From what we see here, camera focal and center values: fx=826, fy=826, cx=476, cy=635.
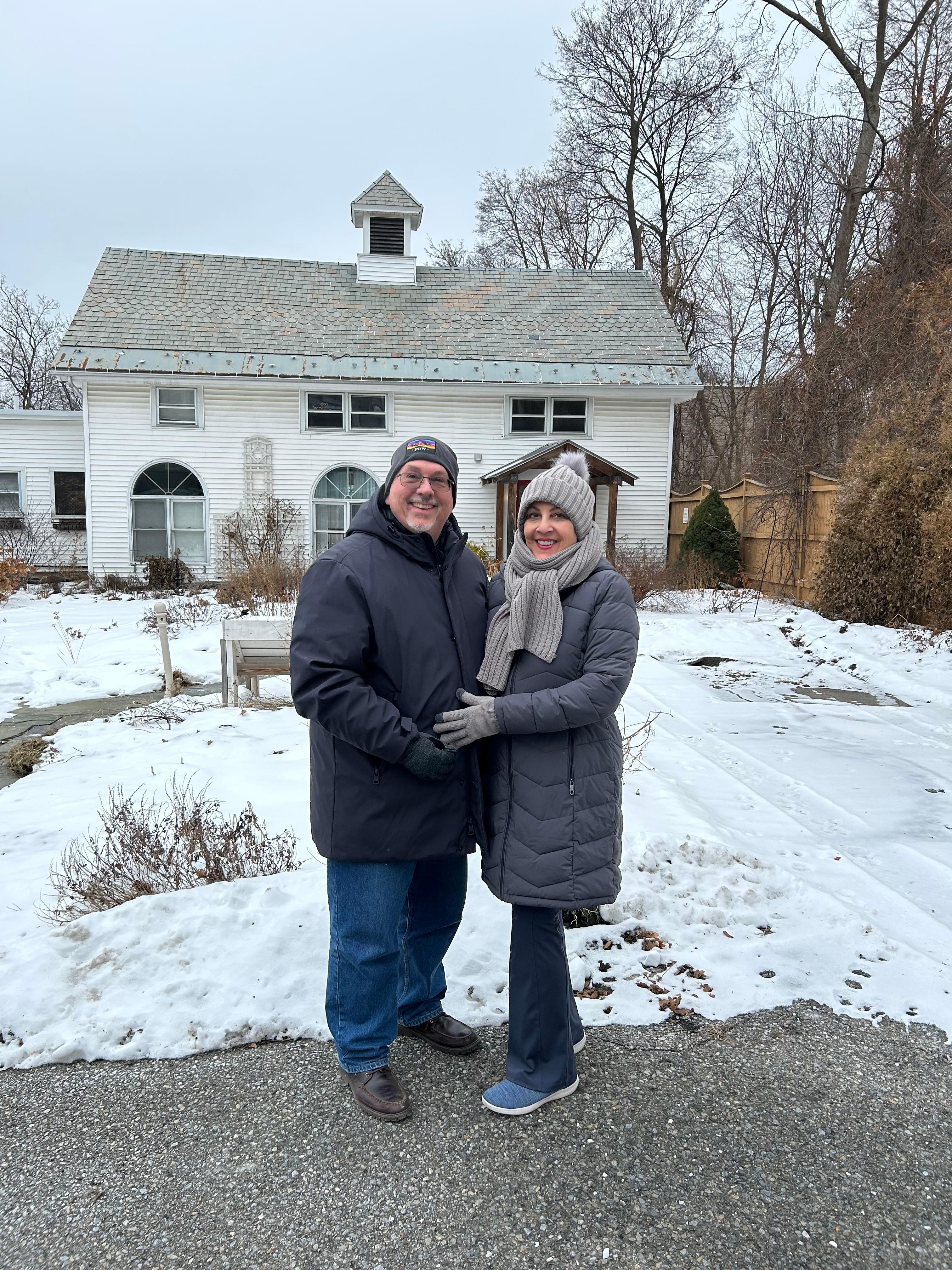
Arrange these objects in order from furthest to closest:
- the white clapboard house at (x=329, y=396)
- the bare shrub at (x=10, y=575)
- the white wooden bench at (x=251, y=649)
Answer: the white clapboard house at (x=329, y=396), the bare shrub at (x=10, y=575), the white wooden bench at (x=251, y=649)

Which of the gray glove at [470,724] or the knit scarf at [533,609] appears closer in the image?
the gray glove at [470,724]

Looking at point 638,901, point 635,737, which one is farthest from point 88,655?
point 638,901

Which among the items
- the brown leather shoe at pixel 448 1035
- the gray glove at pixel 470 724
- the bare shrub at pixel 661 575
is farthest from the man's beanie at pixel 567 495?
the bare shrub at pixel 661 575

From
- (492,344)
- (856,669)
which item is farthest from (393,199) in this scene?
(856,669)

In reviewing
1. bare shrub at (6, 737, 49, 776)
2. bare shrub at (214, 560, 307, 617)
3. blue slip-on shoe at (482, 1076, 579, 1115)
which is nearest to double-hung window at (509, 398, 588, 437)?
bare shrub at (214, 560, 307, 617)

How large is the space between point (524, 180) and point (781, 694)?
90.1 feet

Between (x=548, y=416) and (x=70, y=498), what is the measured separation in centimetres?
1111

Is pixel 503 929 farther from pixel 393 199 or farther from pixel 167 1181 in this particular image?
pixel 393 199

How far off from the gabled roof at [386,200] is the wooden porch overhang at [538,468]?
6.48 meters

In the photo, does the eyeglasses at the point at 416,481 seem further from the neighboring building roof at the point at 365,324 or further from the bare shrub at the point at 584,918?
the neighboring building roof at the point at 365,324

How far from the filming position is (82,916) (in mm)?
3311

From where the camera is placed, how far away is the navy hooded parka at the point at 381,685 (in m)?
2.29

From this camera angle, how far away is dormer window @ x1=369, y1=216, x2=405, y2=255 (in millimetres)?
19391

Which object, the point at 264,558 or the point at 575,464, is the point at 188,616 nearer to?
the point at 264,558
